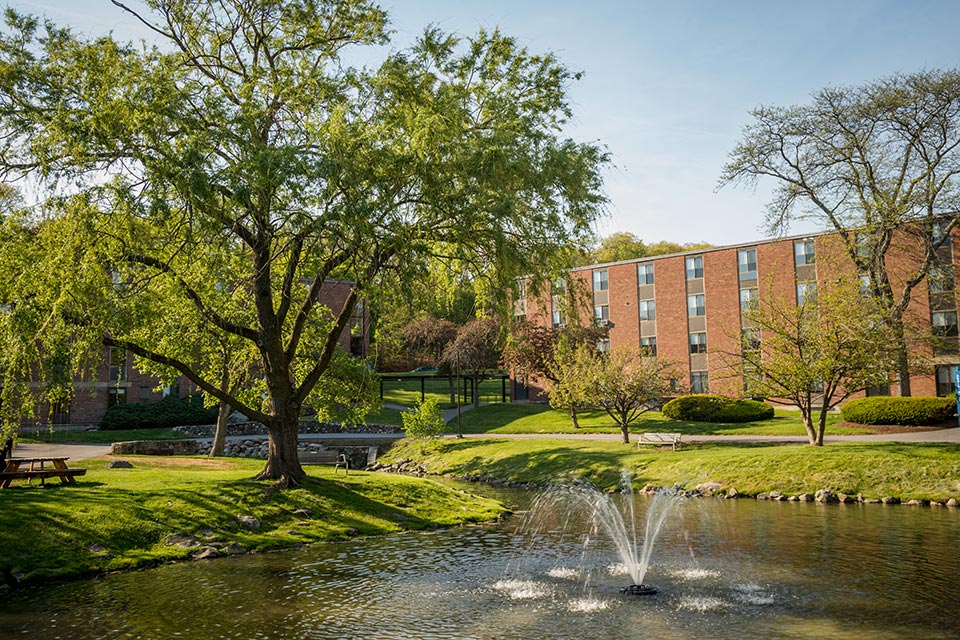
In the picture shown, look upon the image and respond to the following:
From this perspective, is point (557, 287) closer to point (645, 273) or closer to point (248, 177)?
point (248, 177)

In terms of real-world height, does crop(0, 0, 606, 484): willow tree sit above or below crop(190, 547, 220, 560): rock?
above

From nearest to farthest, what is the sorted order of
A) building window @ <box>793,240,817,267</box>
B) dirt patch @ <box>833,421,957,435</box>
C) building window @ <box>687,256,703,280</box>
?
dirt patch @ <box>833,421,957,435</box>, building window @ <box>793,240,817,267</box>, building window @ <box>687,256,703,280</box>

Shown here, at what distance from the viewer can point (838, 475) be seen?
2541cm

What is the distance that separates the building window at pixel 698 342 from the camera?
5747cm

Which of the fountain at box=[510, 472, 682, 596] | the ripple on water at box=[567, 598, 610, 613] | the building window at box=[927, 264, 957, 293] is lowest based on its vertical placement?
the fountain at box=[510, 472, 682, 596]

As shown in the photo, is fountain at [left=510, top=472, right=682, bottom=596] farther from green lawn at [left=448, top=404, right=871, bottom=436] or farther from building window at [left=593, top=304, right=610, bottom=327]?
building window at [left=593, top=304, right=610, bottom=327]

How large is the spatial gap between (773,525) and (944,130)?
93.9 ft

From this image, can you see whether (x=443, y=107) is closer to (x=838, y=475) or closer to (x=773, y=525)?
(x=773, y=525)

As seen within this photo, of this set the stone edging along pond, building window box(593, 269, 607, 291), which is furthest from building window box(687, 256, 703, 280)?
the stone edging along pond

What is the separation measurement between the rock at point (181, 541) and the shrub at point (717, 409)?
35970mm

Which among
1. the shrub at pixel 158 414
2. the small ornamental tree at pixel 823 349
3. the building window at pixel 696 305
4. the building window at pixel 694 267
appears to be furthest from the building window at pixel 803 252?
the shrub at pixel 158 414

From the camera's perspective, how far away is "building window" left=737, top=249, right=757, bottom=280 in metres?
54.6

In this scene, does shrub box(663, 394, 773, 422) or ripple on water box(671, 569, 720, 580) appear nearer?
ripple on water box(671, 569, 720, 580)

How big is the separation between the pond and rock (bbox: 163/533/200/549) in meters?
1.07
